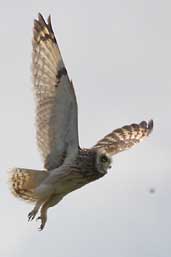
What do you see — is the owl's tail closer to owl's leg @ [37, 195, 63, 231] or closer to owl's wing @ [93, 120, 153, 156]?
owl's leg @ [37, 195, 63, 231]

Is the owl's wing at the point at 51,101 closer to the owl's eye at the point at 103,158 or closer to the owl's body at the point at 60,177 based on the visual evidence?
the owl's body at the point at 60,177

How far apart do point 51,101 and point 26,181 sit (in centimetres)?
90

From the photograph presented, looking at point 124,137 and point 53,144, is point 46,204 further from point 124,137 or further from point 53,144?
point 124,137

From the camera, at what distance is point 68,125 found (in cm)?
1041

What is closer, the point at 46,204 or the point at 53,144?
the point at 46,204

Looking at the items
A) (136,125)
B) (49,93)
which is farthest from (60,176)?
(136,125)

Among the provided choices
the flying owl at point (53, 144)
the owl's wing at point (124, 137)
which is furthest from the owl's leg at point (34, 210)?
the owl's wing at point (124, 137)

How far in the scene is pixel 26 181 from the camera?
34.9 feet

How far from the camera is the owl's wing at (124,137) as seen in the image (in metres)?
11.6

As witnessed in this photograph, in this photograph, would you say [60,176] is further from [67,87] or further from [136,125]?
[136,125]

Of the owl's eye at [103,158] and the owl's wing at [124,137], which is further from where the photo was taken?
the owl's wing at [124,137]

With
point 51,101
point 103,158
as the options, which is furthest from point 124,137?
point 51,101

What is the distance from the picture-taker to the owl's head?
34.5ft

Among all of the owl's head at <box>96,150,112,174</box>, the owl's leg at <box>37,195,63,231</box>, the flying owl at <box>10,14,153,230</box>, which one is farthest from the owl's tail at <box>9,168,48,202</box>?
the owl's head at <box>96,150,112,174</box>
